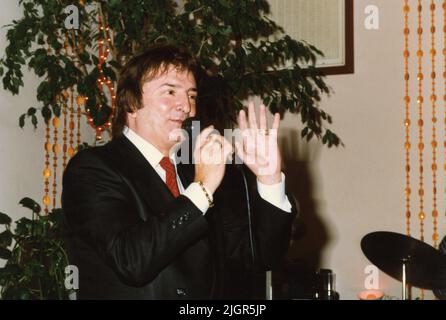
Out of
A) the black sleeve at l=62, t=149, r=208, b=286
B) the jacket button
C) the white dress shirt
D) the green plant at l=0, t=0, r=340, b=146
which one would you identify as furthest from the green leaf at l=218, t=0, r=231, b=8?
the jacket button

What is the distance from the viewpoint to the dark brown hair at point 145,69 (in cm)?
160

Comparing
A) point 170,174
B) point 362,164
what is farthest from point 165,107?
point 362,164

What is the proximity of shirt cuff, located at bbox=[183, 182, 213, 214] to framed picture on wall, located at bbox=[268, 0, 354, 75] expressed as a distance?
2.44 metres

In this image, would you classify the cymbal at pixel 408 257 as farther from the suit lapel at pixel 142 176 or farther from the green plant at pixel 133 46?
the suit lapel at pixel 142 176

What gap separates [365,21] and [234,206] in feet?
7.35

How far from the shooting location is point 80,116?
3289 mm

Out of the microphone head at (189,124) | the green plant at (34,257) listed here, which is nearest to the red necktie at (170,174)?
the microphone head at (189,124)

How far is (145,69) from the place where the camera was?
1.61 meters

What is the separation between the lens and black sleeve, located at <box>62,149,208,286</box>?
1256 millimetres

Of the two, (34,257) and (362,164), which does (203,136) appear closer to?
(34,257)

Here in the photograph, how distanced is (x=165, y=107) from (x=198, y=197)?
1.00 ft

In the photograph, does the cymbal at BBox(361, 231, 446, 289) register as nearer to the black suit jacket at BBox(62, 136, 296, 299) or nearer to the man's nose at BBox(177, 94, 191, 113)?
the black suit jacket at BBox(62, 136, 296, 299)
